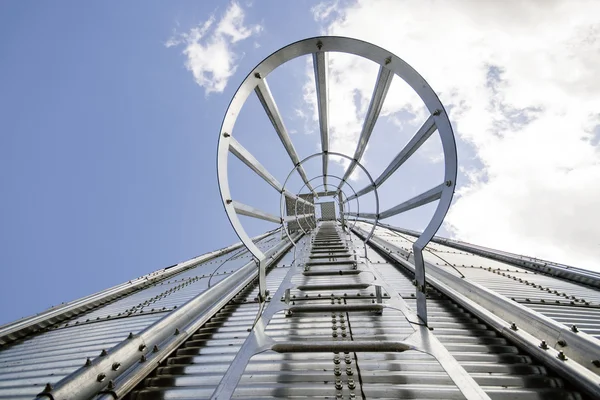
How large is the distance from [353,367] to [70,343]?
14.8 ft

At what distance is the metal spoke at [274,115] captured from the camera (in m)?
2.80

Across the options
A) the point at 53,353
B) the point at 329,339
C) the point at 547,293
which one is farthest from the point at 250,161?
the point at 547,293

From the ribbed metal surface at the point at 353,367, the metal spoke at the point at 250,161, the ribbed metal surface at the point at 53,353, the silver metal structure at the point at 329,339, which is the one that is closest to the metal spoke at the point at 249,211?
the silver metal structure at the point at 329,339

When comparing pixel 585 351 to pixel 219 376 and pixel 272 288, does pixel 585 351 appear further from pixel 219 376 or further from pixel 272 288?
pixel 272 288

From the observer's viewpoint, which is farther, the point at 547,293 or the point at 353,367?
the point at 547,293

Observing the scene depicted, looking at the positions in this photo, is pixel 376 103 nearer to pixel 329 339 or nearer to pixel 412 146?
pixel 412 146

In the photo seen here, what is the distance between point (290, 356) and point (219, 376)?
0.66m

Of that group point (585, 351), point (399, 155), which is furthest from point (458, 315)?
point (399, 155)

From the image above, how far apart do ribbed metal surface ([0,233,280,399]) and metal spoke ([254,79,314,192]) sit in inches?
74.9

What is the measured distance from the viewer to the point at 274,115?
321 cm

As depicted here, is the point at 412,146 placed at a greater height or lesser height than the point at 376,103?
lesser

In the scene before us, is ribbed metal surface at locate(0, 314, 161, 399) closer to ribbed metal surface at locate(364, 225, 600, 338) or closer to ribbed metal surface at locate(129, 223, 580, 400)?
ribbed metal surface at locate(129, 223, 580, 400)

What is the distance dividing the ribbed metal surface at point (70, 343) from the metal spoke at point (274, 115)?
1.90 metres

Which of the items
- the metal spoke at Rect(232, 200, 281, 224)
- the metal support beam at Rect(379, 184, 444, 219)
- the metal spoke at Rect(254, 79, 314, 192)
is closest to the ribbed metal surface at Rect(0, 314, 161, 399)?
the metal spoke at Rect(232, 200, 281, 224)
